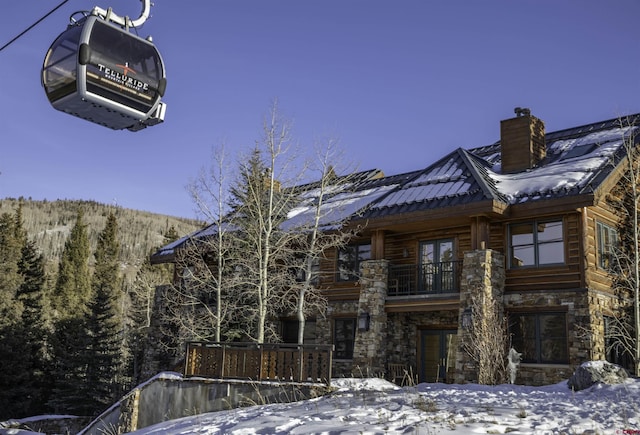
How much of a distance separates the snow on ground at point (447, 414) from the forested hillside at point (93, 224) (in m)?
113

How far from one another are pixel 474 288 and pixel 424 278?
290 cm

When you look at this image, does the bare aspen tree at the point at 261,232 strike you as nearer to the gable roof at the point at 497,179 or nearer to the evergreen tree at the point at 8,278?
the gable roof at the point at 497,179

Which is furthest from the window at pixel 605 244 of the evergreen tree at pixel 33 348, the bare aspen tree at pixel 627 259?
the evergreen tree at pixel 33 348

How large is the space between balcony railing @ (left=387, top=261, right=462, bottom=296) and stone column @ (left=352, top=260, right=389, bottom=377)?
53 centimetres

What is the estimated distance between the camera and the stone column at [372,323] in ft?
65.5

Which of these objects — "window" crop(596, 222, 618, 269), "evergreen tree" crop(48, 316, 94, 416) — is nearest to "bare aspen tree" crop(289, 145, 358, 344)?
"window" crop(596, 222, 618, 269)

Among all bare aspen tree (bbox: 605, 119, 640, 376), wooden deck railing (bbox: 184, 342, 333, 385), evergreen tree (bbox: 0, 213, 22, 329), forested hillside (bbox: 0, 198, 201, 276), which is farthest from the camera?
forested hillside (bbox: 0, 198, 201, 276)

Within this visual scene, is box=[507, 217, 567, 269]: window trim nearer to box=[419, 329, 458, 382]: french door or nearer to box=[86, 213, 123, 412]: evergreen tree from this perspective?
box=[419, 329, 458, 382]: french door

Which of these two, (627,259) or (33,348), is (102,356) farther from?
(627,259)

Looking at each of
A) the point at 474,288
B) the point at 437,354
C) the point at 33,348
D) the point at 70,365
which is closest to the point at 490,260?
the point at 474,288

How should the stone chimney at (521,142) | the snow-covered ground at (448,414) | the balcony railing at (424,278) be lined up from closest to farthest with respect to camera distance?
the snow-covered ground at (448,414) → the balcony railing at (424,278) → the stone chimney at (521,142)

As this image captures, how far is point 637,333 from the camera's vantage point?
56.3 feet

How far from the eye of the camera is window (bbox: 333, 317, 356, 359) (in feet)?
73.7

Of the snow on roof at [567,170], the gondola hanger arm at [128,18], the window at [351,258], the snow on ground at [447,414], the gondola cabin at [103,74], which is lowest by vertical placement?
the snow on ground at [447,414]
